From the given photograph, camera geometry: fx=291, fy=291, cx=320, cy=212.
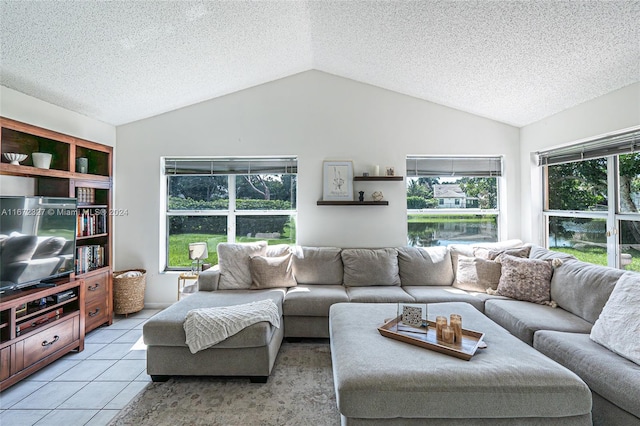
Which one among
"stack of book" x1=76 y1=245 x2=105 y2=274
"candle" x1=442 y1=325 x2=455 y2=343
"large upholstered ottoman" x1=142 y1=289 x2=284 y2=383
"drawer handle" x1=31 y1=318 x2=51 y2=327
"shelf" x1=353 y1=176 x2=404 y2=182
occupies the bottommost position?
"large upholstered ottoman" x1=142 y1=289 x2=284 y2=383

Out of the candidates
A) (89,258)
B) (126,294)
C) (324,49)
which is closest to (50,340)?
(89,258)

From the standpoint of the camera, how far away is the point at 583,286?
2.29m

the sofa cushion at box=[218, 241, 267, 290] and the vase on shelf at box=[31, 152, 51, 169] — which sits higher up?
the vase on shelf at box=[31, 152, 51, 169]

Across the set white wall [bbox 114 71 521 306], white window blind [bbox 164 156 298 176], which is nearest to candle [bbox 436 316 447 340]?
white wall [bbox 114 71 521 306]

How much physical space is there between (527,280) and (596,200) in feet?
3.57

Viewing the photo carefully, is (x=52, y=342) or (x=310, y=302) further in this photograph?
(x=310, y=302)

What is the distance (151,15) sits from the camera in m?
2.13

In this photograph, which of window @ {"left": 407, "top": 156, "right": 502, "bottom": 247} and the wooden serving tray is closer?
the wooden serving tray

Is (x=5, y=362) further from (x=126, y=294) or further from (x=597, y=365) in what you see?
(x=597, y=365)

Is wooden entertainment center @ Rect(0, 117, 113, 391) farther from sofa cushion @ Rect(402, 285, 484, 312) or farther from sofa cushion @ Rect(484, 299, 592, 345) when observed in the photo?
sofa cushion @ Rect(484, 299, 592, 345)

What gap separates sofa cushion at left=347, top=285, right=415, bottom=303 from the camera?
281 centimetres

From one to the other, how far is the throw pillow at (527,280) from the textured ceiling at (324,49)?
162cm

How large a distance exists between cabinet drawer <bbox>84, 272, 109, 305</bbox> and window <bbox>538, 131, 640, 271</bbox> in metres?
5.00

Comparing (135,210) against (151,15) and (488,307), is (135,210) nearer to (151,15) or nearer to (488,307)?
(151,15)
